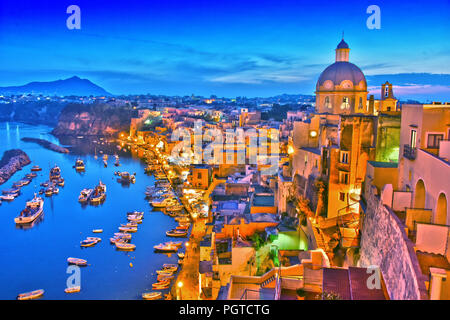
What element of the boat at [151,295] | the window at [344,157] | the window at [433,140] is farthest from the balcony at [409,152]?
the boat at [151,295]

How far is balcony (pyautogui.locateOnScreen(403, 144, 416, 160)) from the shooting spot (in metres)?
4.25

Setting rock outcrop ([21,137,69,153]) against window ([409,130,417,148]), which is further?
rock outcrop ([21,137,69,153])

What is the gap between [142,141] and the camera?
3288cm

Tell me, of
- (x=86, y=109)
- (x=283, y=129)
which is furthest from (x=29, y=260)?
(x=86, y=109)

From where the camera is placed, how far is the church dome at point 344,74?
8906 mm

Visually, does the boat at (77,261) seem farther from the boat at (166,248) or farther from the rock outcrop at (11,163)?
the rock outcrop at (11,163)

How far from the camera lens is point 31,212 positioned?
13.4m

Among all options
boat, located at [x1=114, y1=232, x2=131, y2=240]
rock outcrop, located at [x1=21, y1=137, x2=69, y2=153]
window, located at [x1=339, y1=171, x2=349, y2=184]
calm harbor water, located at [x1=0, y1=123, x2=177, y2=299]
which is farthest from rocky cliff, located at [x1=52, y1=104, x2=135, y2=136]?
window, located at [x1=339, y1=171, x2=349, y2=184]

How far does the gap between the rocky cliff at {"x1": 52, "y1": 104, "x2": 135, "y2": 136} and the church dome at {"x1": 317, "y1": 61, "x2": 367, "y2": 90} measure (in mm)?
33049

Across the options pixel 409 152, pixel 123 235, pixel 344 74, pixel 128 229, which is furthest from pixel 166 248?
pixel 409 152

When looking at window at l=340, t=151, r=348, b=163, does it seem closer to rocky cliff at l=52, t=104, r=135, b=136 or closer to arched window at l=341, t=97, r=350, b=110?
arched window at l=341, t=97, r=350, b=110

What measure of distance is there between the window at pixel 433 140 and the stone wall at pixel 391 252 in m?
0.86

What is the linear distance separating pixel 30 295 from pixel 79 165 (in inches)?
617

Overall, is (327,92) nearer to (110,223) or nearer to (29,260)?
(110,223)
